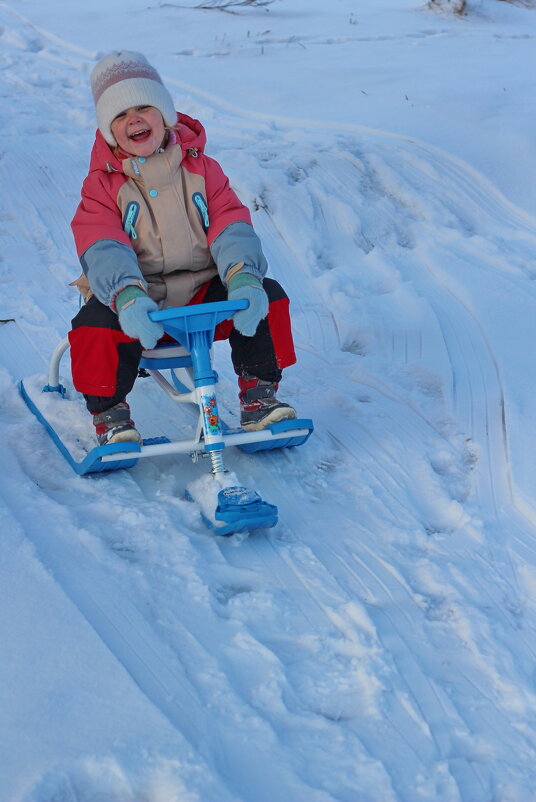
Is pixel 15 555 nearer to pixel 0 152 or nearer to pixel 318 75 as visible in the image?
pixel 0 152

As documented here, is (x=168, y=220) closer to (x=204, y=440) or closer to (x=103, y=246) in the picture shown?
(x=103, y=246)

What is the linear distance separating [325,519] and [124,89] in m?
1.57

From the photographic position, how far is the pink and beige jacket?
300cm

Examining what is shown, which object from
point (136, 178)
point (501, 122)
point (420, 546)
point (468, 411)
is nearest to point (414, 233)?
point (501, 122)

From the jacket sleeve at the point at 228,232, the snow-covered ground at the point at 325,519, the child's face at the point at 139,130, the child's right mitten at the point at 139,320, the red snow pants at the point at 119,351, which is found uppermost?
the child's face at the point at 139,130

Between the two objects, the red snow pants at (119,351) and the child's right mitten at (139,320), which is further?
the red snow pants at (119,351)

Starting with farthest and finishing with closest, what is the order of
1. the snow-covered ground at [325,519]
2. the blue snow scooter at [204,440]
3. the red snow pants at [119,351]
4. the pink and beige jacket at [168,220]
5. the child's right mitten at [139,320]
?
the pink and beige jacket at [168,220] → the red snow pants at [119,351] → the child's right mitten at [139,320] → the blue snow scooter at [204,440] → the snow-covered ground at [325,519]

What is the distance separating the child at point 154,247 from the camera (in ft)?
9.46

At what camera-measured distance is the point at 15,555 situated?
7.43 ft

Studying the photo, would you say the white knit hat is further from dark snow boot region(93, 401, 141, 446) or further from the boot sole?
the boot sole

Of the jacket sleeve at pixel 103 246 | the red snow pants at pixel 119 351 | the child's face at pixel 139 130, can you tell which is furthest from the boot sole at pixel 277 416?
the child's face at pixel 139 130

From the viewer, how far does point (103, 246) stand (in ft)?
9.53

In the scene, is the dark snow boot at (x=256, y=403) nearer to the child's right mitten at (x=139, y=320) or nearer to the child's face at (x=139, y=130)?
the child's right mitten at (x=139, y=320)

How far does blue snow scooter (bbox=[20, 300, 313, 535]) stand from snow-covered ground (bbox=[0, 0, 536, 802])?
72 mm
